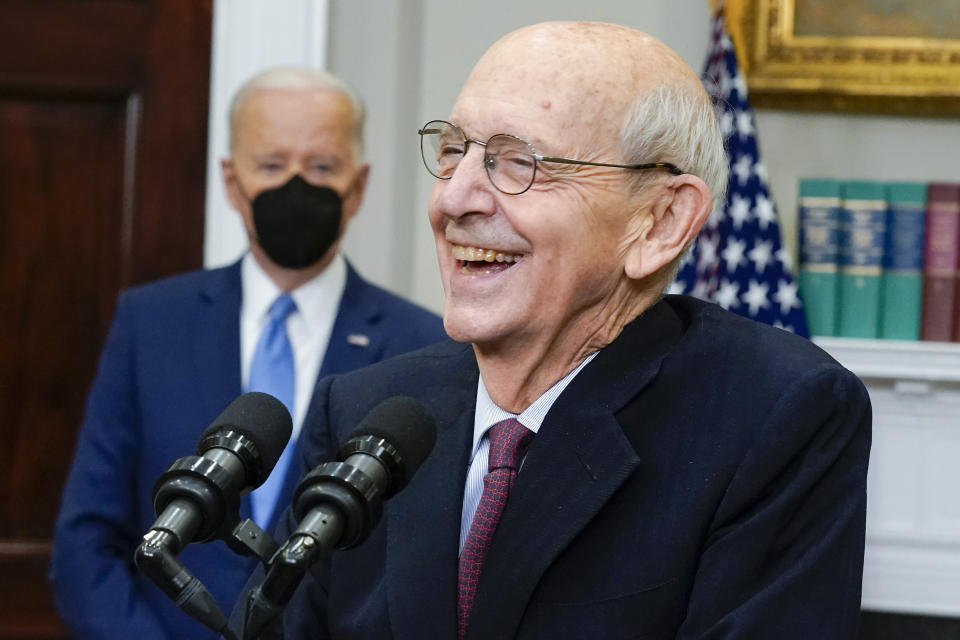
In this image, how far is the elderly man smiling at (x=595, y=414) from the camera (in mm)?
1497

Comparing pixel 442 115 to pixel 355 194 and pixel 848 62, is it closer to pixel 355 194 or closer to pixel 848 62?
pixel 355 194

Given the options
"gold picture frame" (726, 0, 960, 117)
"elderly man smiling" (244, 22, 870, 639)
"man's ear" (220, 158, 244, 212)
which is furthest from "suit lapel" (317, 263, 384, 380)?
"gold picture frame" (726, 0, 960, 117)

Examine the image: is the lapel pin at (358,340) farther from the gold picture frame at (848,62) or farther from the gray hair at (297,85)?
the gold picture frame at (848,62)

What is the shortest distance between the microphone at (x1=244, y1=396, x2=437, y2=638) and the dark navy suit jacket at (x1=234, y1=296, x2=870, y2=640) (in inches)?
13.3

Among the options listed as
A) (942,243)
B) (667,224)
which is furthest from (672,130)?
(942,243)

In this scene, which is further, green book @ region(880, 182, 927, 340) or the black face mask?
green book @ region(880, 182, 927, 340)

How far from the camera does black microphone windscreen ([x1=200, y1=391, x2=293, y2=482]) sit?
129 cm

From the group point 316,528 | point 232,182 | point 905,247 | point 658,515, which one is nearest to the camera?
point 316,528

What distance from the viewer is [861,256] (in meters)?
3.94

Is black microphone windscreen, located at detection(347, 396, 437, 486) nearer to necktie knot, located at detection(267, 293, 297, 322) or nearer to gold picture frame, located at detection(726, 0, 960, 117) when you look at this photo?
necktie knot, located at detection(267, 293, 297, 322)

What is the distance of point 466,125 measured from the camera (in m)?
1.68

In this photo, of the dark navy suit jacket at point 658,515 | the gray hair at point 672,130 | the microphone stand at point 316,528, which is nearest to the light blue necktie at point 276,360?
the dark navy suit jacket at point 658,515

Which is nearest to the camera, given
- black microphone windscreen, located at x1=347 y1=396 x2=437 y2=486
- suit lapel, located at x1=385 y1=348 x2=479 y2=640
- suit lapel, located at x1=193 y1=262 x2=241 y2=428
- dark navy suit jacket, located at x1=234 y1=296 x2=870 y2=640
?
black microphone windscreen, located at x1=347 y1=396 x2=437 y2=486

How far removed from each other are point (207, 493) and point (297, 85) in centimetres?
190
